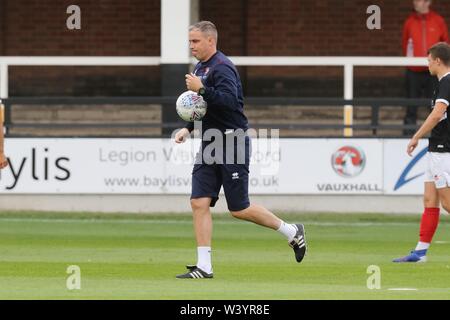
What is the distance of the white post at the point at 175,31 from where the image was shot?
68.3ft

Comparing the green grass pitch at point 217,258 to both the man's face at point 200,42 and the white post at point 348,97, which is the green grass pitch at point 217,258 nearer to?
the white post at point 348,97

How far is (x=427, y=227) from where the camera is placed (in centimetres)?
1335

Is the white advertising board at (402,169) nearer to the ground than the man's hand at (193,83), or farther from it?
nearer to the ground

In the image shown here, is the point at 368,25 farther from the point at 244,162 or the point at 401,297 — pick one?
the point at 401,297

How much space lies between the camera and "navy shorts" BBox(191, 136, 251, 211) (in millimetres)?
11953

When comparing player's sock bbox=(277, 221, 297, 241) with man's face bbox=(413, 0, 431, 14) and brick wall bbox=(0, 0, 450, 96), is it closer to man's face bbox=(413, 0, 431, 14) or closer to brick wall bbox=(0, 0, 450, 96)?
man's face bbox=(413, 0, 431, 14)

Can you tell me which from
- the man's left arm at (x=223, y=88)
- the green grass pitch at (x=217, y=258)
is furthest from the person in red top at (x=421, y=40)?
the man's left arm at (x=223, y=88)

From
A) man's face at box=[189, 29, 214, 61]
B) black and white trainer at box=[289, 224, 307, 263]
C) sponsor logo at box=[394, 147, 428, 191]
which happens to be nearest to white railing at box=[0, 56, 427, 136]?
sponsor logo at box=[394, 147, 428, 191]

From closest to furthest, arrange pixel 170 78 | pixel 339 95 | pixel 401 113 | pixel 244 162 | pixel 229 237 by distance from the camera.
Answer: pixel 244 162, pixel 229 237, pixel 170 78, pixel 401 113, pixel 339 95

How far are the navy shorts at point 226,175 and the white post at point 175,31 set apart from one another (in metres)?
8.93

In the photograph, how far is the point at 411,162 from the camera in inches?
765

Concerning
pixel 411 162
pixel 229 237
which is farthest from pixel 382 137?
pixel 229 237

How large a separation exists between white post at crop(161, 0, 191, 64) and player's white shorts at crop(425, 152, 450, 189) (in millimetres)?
8138

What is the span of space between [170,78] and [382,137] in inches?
129
